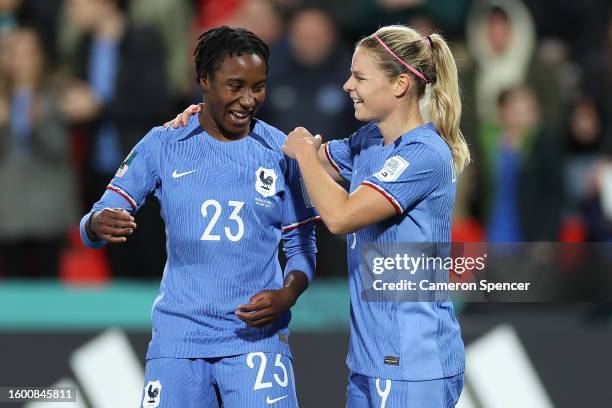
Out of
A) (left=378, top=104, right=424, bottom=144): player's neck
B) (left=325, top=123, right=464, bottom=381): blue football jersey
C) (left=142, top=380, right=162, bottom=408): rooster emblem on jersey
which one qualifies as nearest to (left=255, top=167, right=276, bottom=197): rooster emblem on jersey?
(left=325, top=123, right=464, bottom=381): blue football jersey

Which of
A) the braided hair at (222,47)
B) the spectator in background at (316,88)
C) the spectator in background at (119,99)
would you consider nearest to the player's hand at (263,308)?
the braided hair at (222,47)

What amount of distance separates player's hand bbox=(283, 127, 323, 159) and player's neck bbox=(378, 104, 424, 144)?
248 millimetres

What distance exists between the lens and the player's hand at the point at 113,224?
4.04 metres

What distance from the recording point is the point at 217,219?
13.8 feet

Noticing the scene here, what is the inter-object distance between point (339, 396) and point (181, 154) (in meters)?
2.30

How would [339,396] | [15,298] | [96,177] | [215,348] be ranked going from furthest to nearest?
[96,177] → [15,298] → [339,396] → [215,348]

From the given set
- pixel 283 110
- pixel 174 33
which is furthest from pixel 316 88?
pixel 174 33

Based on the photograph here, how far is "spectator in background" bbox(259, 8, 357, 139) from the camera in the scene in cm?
755

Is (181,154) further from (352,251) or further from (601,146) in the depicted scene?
(601,146)

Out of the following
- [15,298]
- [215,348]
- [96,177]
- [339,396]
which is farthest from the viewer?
[96,177]

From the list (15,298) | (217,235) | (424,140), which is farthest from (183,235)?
(15,298)

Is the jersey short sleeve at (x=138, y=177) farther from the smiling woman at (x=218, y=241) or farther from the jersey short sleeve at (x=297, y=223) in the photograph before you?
the jersey short sleeve at (x=297, y=223)

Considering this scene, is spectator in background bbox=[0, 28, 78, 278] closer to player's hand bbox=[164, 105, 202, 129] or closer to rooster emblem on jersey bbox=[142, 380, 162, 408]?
player's hand bbox=[164, 105, 202, 129]

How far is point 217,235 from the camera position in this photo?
420cm
